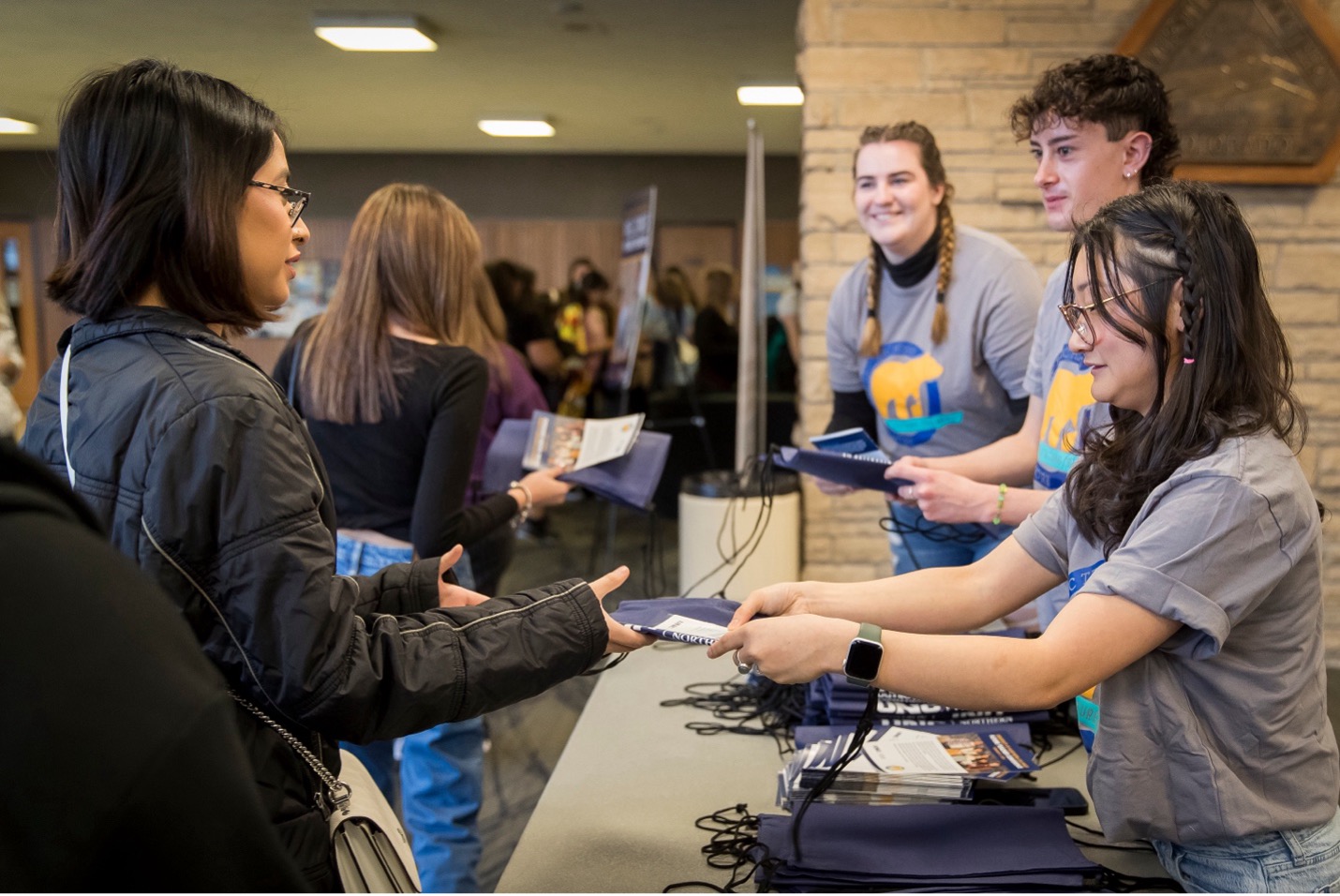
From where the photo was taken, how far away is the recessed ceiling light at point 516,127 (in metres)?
9.64

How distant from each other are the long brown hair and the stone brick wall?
6.54 feet

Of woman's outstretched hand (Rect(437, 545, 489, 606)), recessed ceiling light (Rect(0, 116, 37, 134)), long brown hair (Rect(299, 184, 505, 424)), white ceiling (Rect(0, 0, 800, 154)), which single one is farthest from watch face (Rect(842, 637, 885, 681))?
recessed ceiling light (Rect(0, 116, 37, 134))

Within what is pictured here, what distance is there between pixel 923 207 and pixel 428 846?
6.20 ft

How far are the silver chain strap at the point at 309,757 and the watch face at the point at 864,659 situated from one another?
23.7 inches

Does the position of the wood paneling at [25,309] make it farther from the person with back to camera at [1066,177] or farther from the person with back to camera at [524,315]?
the person with back to camera at [1066,177]

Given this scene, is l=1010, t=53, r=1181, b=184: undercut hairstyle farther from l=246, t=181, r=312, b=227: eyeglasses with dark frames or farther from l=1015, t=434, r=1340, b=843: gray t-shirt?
l=246, t=181, r=312, b=227: eyeglasses with dark frames

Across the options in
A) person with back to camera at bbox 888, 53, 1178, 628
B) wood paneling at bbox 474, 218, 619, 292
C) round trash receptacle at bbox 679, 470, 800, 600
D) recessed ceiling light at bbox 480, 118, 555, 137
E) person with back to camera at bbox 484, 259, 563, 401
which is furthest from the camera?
wood paneling at bbox 474, 218, 619, 292

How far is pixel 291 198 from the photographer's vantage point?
1224 mm

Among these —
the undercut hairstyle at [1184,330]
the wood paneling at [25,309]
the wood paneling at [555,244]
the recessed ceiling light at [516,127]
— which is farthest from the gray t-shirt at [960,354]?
the wood paneling at [25,309]

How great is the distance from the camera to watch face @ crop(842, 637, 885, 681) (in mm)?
1295

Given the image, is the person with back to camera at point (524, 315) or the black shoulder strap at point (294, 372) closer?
the black shoulder strap at point (294, 372)

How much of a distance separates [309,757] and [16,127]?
432 inches

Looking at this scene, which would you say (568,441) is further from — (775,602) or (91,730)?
(91,730)

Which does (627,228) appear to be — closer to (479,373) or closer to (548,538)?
(548,538)
